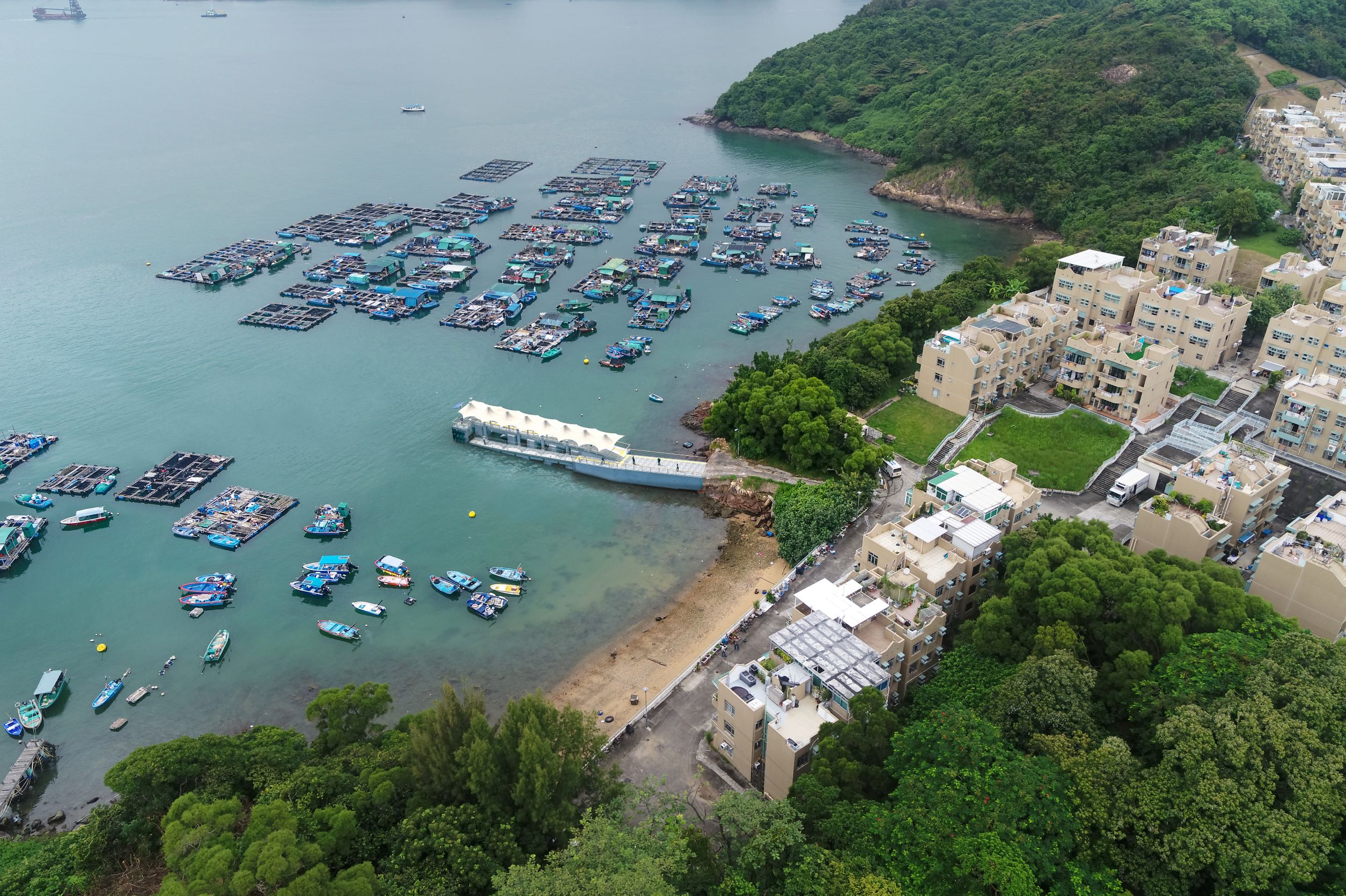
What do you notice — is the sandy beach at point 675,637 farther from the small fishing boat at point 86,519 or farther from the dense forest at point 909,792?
the small fishing boat at point 86,519

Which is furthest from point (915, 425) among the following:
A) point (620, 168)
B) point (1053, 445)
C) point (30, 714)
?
point (620, 168)

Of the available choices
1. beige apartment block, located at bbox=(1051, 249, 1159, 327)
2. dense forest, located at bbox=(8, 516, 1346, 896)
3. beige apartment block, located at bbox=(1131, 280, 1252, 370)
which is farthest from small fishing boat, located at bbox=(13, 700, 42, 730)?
beige apartment block, located at bbox=(1131, 280, 1252, 370)

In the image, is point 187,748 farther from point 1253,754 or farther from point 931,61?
point 931,61

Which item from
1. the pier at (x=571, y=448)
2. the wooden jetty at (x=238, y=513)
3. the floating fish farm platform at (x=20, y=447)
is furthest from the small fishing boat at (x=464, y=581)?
the floating fish farm platform at (x=20, y=447)

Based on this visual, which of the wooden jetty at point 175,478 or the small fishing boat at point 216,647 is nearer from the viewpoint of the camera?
the small fishing boat at point 216,647

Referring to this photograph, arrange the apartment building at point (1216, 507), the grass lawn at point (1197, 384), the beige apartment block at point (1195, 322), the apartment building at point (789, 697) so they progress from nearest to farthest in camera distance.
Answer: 1. the apartment building at point (789, 697)
2. the apartment building at point (1216, 507)
3. the grass lawn at point (1197, 384)
4. the beige apartment block at point (1195, 322)

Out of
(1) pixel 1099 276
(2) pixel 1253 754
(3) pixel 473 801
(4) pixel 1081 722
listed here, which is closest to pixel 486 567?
(3) pixel 473 801
